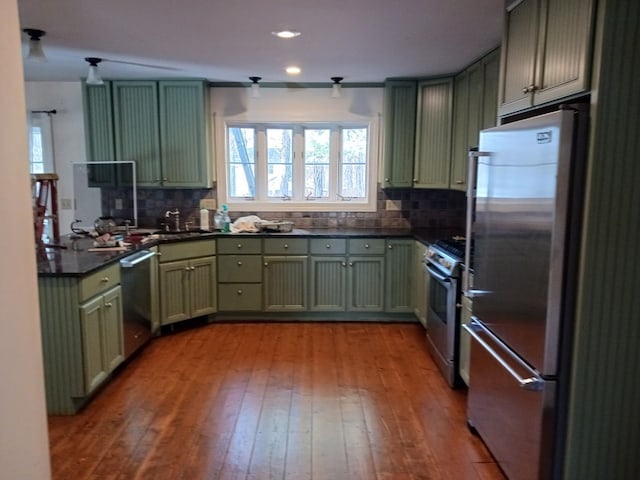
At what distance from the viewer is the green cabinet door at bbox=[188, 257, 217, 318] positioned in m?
4.45

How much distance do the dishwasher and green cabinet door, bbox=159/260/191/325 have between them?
23 cm

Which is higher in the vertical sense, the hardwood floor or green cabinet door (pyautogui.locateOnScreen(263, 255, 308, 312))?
green cabinet door (pyautogui.locateOnScreen(263, 255, 308, 312))

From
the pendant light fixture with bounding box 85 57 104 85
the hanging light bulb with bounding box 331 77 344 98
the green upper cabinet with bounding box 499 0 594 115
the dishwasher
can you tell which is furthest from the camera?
the hanging light bulb with bounding box 331 77 344 98

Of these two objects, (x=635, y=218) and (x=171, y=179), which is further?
(x=171, y=179)

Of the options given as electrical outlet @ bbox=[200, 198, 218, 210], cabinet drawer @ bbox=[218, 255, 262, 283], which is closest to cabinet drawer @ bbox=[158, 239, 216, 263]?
cabinet drawer @ bbox=[218, 255, 262, 283]

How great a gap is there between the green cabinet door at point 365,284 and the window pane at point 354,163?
85 centimetres

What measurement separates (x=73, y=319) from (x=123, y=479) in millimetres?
1000

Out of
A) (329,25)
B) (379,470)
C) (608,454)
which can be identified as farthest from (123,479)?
(329,25)

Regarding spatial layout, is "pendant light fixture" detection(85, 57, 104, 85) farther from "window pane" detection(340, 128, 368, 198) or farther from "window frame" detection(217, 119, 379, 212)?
"window pane" detection(340, 128, 368, 198)

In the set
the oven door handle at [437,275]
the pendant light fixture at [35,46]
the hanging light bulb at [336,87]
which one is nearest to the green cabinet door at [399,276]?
the oven door handle at [437,275]

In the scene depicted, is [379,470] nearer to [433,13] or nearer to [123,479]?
[123,479]

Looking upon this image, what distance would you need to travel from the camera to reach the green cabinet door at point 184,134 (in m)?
4.62

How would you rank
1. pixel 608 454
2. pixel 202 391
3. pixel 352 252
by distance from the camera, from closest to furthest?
pixel 608 454 → pixel 202 391 → pixel 352 252

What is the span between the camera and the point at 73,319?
2.85 meters
